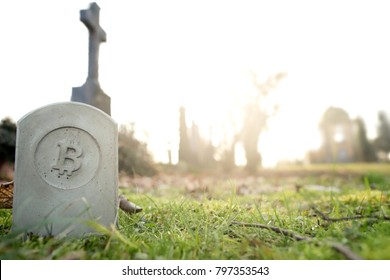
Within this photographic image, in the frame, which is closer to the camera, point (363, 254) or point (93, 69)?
point (363, 254)

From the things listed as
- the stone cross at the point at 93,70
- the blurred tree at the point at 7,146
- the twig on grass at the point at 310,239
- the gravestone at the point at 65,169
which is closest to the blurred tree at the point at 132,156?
the blurred tree at the point at 7,146

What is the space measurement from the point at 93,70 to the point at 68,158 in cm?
155

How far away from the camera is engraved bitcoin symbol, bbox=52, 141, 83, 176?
235 cm

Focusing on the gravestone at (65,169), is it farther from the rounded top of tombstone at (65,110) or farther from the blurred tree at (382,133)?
Answer: the blurred tree at (382,133)

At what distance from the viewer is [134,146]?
34.8 ft

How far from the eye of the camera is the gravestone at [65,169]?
2271 millimetres

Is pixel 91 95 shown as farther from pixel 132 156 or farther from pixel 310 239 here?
pixel 132 156

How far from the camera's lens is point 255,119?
18.2 meters

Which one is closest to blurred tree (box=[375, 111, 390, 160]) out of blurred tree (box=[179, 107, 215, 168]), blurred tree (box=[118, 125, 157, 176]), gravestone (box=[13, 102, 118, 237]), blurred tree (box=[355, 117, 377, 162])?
blurred tree (box=[355, 117, 377, 162])

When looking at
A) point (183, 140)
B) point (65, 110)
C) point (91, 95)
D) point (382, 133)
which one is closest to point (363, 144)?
point (382, 133)

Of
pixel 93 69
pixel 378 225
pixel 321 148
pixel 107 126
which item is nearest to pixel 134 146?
pixel 93 69

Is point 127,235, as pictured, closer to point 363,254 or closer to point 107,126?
point 107,126

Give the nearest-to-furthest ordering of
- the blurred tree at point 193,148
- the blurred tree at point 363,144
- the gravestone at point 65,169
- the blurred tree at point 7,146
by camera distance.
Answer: the gravestone at point 65,169
the blurred tree at point 7,146
the blurred tree at point 193,148
the blurred tree at point 363,144
